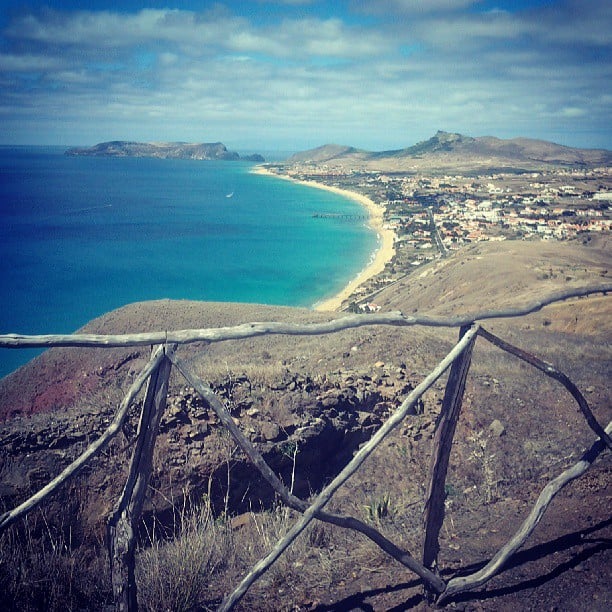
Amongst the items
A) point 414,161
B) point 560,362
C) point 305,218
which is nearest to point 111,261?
point 305,218

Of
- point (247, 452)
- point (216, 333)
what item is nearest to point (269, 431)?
point (247, 452)

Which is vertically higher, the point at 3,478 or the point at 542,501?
the point at 542,501

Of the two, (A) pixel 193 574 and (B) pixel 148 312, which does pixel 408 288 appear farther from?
(A) pixel 193 574

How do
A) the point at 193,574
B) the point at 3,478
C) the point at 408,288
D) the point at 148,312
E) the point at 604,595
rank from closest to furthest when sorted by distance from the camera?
the point at 604,595
the point at 193,574
the point at 3,478
the point at 148,312
the point at 408,288

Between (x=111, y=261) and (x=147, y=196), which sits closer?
(x=111, y=261)

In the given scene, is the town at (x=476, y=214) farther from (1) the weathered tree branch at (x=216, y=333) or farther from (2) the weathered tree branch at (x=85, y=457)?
(2) the weathered tree branch at (x=85, y=457)

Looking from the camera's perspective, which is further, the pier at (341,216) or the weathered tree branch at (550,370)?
the pier at (341,216)

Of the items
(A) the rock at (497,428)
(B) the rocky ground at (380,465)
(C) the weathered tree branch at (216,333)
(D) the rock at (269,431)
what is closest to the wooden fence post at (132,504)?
(C) the weathered tree branch at (216,333)
